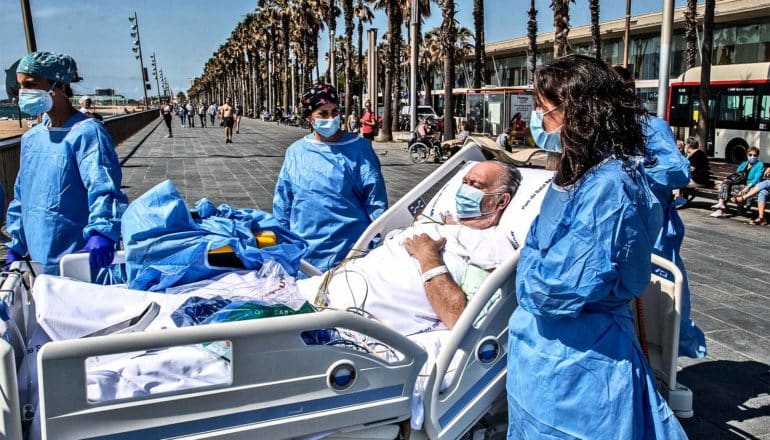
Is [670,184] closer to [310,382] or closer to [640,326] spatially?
[640,326]

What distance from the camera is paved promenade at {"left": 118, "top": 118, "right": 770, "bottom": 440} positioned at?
372 centimetres

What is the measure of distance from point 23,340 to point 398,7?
1124 inches

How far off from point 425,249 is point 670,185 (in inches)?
64.5

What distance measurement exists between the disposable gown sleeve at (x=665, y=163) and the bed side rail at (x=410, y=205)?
96cm

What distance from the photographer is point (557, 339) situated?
78.7 inches

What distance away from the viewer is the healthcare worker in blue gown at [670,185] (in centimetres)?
353

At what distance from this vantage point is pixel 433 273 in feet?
9.16

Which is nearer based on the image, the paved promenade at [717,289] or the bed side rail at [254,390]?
the bed side rail at [254,390]

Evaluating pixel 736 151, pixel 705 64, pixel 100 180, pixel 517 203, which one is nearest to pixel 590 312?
pixel 517 203

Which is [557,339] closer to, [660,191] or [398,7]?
[660,191]

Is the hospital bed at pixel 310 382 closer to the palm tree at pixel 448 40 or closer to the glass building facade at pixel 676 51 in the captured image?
the palm tree at pixel 448 40

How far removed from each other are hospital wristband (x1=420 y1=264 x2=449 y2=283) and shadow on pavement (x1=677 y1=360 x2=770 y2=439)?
5.64 feet

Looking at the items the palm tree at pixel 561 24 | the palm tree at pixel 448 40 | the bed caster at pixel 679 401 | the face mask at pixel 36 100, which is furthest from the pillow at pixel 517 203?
the palm tree at pixel 448 40

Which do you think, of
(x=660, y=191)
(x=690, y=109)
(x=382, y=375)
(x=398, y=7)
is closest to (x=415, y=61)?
(x=398, y=7)
